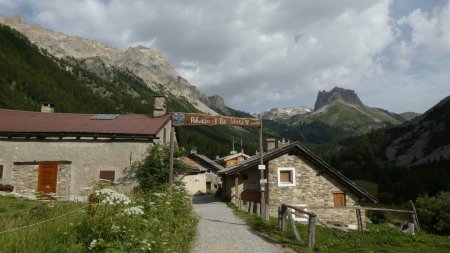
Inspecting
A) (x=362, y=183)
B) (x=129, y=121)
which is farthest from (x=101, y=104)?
(x=129, y=121)

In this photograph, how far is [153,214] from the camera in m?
10.1

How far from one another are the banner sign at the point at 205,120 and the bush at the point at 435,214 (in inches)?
750

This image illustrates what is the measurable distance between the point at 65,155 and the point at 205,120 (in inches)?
388

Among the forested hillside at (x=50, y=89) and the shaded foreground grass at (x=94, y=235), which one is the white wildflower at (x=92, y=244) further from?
the forested hillside at (x=50, y=89)

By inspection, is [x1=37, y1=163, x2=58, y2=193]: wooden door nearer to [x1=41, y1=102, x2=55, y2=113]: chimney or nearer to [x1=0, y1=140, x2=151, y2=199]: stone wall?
[x1=0, y1=140, x2=151, y2=199]: stone wall

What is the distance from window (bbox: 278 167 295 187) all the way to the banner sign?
23.4 feet

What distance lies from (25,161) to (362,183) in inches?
3637

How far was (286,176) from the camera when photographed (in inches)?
1111

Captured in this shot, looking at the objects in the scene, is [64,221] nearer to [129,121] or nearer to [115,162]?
[115,162]

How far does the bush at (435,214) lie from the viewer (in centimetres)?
2927

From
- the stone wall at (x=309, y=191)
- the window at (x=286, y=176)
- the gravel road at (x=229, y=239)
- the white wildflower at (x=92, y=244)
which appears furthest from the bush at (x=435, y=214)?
the white wildflower at (x=92, y=244)

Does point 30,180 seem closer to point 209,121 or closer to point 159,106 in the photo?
Answer: point 159,106

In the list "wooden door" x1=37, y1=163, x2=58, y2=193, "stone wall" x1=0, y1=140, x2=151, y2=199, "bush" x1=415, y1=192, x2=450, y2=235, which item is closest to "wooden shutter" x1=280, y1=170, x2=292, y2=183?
"stone wall" x1=0, y1=140, x2=151, y2=199

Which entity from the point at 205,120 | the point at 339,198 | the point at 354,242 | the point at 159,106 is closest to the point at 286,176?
the point at 339,198
